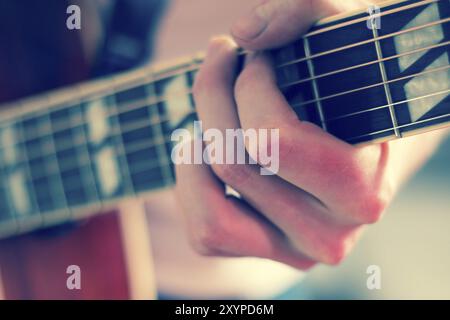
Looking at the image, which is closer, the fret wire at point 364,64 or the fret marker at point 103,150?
the fret wire at point 364,64

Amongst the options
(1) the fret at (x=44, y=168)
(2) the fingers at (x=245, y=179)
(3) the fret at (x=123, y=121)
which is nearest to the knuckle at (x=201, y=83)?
(2) the fingers at (x=245, y=179)

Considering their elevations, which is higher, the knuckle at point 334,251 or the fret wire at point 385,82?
the fret wire at point 385,82

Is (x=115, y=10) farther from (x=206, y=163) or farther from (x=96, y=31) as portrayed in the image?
(x=206, y=163)

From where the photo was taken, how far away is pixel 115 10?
635 mm

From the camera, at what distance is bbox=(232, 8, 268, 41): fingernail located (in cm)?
36

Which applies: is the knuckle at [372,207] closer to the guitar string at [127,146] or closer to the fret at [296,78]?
the fret at [296,78]

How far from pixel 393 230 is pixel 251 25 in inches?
22.9

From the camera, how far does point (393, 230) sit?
84cm

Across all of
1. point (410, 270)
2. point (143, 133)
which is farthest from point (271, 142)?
point (410, 270)

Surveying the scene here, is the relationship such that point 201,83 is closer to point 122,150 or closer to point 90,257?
point 122,150

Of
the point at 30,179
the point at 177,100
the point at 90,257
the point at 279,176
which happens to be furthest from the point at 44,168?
the point at 279,176

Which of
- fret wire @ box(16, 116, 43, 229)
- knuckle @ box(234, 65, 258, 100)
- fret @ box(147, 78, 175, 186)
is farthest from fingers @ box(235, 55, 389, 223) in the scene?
fret wire @ box(16, 116, 43, 229)

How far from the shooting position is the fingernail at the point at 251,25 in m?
0.36

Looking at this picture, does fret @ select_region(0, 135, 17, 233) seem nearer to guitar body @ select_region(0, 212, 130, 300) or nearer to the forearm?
guitar body @ select_region(0, 212, 130, 300)
